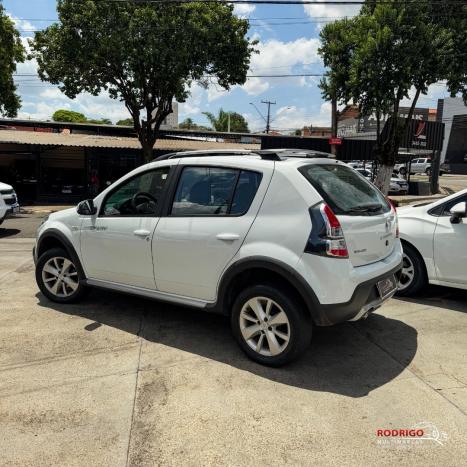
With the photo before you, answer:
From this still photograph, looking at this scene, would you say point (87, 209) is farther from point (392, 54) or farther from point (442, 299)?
point (392, 54)

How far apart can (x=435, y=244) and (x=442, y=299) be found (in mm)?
816

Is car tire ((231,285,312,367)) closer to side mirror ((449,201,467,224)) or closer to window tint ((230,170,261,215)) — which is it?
window tint ((230,170,261,215))

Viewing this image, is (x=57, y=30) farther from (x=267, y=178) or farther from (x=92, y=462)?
(x=92, y=462)

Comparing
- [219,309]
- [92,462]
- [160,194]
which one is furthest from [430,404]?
[160,194]

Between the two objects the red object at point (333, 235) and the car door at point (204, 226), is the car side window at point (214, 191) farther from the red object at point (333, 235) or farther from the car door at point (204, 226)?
the red object at point (333, 235)

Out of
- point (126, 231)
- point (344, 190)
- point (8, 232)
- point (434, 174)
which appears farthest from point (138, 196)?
point (434, 174)

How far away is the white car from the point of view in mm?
5145

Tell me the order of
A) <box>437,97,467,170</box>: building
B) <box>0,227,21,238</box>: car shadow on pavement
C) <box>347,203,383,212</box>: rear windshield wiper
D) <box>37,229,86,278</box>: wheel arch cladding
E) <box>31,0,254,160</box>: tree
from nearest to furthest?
<box>347,203,383,212</box>: rear windshield wiper < <box>37,229,86,278</box>: wheel arch cladding < <box>0,227,21,238</box>: car shadow on pavement < <box>31,0,254,160</box>: tree < <box>437,97,467,170</box>: building

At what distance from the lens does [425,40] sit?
14375mm

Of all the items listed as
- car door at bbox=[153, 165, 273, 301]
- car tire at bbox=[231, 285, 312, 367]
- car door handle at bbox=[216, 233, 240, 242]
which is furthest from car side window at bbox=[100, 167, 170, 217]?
car tire at bbox=[231, 285, 312, 367]

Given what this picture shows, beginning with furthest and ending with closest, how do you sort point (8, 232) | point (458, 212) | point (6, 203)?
point (8, 232) < point (6, 203) < point (458, 212)

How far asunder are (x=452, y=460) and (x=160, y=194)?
3.09 m

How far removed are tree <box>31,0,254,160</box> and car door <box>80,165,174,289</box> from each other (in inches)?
526

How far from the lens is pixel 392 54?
14.3 metres
